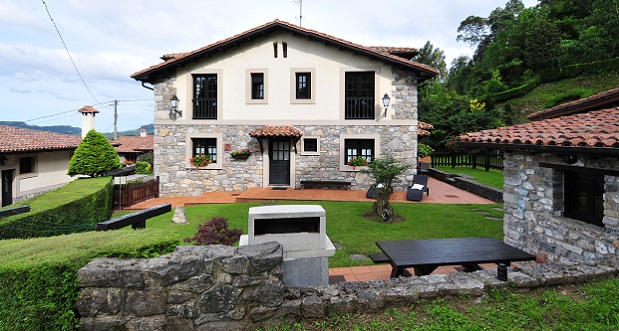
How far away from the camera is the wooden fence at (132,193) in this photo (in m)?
11.8

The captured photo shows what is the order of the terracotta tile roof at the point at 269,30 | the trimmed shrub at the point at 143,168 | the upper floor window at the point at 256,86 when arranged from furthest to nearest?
1. the trimmed shrub at the point at 143,168
2. the upper floor window at the point at 256,86
3. the terracotta tile roof at the point at 269,30

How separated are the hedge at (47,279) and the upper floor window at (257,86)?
11.1 meters

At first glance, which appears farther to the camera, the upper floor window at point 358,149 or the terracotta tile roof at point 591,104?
the upper floor window at point 358,149

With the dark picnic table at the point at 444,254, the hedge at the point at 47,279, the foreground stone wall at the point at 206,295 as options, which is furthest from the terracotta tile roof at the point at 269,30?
the hedge at the point at 47,279

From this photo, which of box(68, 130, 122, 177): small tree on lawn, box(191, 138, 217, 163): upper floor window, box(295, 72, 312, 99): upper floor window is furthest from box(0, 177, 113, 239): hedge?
box(295, 72, 312, 99): upper floor window

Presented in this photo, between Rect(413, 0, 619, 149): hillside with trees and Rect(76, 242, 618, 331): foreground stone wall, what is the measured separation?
23515 mm

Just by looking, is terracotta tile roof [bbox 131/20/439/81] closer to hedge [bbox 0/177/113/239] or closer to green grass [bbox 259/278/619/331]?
hedge [bbox 0/177/113/239]

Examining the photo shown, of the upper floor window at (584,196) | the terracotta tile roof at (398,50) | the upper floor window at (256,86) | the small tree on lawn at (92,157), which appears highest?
the terracotta tile roof at (398,50)

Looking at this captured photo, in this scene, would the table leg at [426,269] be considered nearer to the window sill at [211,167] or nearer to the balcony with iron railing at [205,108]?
the window sill at [211,167]

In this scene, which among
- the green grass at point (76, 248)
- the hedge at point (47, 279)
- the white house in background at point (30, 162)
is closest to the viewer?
the hedge at point (47, 279)

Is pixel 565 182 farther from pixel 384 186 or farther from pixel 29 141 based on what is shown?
pixel 29 141

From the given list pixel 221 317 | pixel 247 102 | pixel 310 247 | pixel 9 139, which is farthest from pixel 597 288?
pixel 9 139

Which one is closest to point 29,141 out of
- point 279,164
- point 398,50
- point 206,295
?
point 279,164

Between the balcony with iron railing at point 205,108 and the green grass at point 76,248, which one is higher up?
the balcony with iron railing at point 205,108
